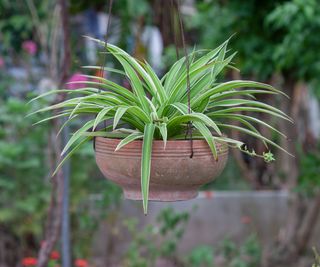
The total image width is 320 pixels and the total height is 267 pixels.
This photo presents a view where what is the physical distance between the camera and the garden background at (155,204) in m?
3.31

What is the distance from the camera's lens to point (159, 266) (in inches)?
174

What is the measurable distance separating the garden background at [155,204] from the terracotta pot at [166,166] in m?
0.99

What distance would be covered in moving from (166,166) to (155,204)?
126 inches

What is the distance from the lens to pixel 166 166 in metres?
A: 1.64

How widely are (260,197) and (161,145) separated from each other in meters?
3.59

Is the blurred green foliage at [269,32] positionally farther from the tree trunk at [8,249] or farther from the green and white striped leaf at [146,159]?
the tree trunk at [8,249]

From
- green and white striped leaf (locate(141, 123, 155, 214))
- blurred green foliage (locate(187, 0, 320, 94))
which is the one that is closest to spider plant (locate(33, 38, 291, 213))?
green and white striped leaf (locate(141, 123, 155, 214))

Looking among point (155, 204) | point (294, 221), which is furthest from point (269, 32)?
point (155, 204)

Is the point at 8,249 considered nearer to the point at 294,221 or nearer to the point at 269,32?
the point at 294,221

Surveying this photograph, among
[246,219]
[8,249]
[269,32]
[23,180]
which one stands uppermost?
[269,32]

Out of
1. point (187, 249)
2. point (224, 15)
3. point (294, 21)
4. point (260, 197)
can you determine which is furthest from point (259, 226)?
point (294, 21)

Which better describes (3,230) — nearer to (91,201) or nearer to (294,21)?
(91,201)

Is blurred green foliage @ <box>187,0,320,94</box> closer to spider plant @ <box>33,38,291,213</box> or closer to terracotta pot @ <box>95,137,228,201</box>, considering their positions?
spider plant @ <box>33,38,291,213</box>

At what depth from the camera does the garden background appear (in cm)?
331
